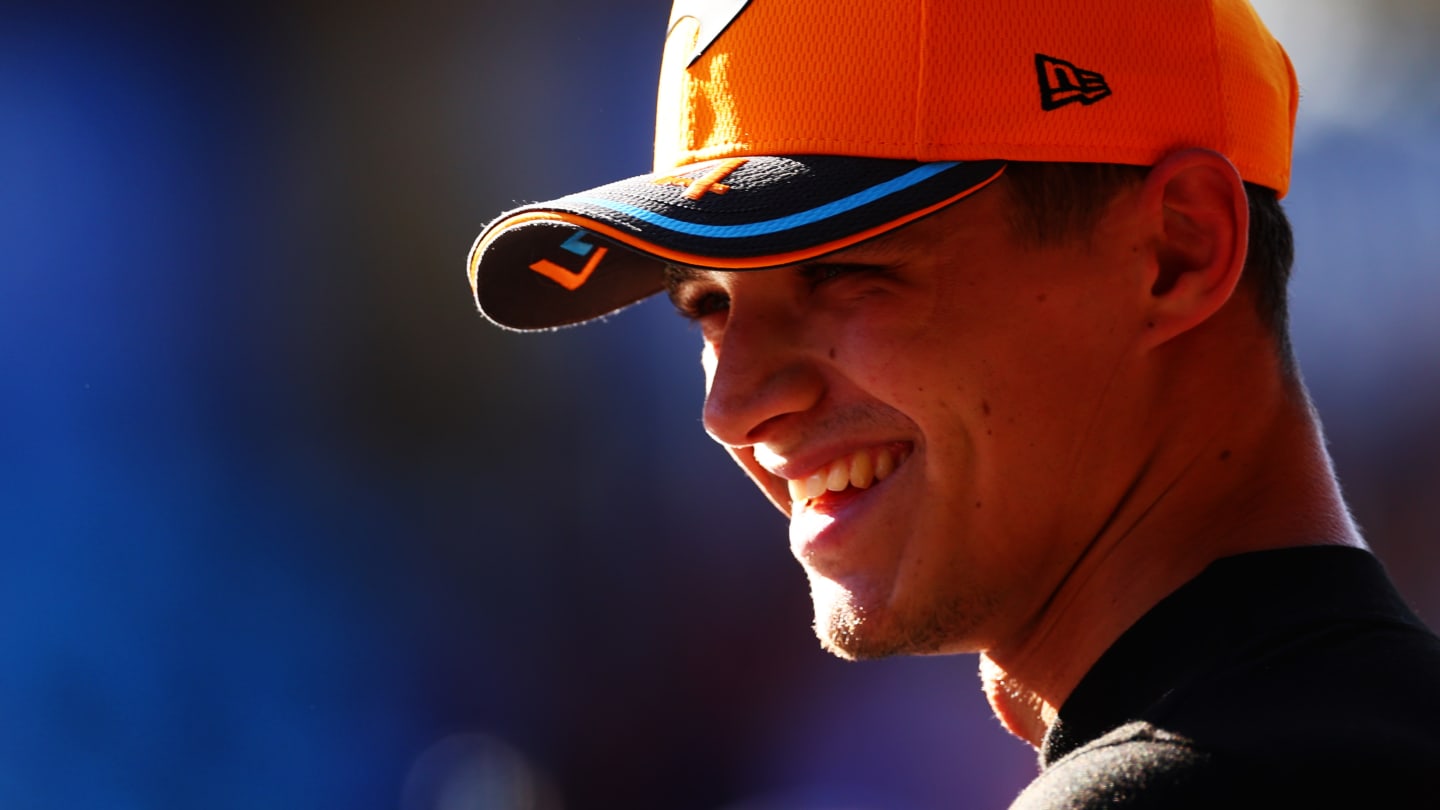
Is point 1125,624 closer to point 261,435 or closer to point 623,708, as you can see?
point 623,708

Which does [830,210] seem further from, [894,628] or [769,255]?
[894,628]

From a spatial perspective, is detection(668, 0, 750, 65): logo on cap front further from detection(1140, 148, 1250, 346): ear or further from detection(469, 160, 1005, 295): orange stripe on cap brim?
detection(1140, 148, 1250, 346): ear

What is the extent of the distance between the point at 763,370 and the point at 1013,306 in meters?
0.32

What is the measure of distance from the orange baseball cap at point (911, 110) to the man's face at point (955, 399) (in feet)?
0.36

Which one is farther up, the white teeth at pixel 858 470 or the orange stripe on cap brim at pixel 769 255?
the orange stripe on cap brim at pixel 769 255

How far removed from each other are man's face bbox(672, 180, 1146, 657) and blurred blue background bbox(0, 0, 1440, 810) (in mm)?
2863

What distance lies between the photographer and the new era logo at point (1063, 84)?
1489mm

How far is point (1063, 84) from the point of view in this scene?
149 centimetres

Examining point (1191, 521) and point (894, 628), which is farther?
point (894, 628)

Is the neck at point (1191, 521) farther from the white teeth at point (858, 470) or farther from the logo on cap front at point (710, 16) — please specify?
the logo on cap front at point (710, 16)

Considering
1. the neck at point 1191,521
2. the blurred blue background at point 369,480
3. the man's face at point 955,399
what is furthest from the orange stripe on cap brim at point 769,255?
the blurred blue background at point 369,480

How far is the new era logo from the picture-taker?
4.89 ft

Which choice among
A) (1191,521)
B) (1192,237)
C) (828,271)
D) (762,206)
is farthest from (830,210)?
(1191,521)

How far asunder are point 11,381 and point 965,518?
3626 mm
